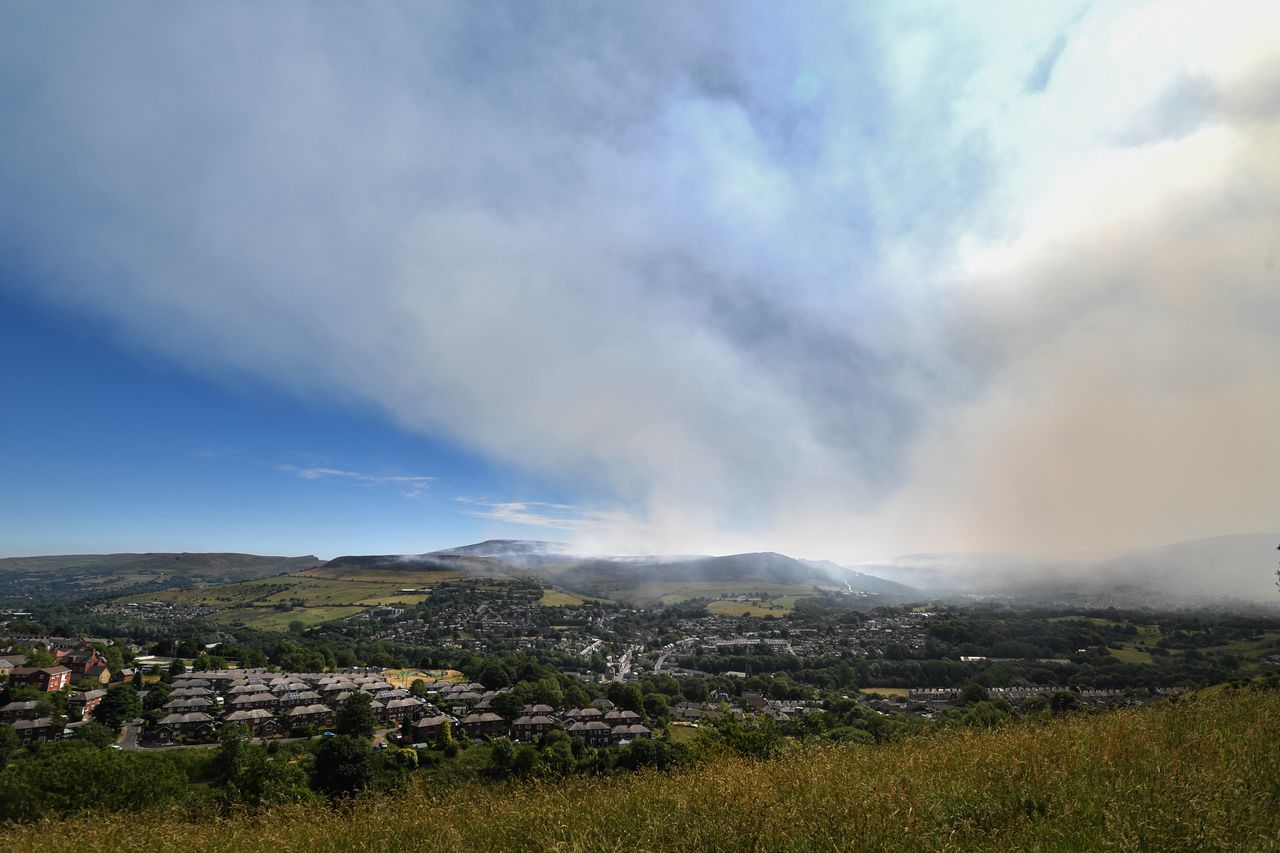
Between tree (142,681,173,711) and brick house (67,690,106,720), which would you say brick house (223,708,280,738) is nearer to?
tree (142,681,173,711)

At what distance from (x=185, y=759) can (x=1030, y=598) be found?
20874 centimetres

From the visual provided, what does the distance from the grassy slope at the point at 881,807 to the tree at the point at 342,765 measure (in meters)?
23.2

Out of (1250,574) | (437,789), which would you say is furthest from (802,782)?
(1250,574)

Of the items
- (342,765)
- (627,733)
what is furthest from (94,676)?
(627,733)

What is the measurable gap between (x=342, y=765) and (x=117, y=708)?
28.8 meters

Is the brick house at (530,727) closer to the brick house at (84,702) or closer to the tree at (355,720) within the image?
the tree at (355,720)

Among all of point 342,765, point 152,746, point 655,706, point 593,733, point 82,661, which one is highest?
point 342,765

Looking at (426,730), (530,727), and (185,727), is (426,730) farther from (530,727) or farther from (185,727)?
(185,727)

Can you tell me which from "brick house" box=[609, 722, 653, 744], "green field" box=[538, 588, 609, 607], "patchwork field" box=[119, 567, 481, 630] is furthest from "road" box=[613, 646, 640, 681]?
"patchwork field" box=[119, 567, 481, 630]

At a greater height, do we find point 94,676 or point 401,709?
point 94,676

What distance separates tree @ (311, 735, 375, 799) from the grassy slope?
23.2 metres

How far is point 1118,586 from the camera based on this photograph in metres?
185

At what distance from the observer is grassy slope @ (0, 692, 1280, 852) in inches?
144

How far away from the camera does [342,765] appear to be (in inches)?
1021
